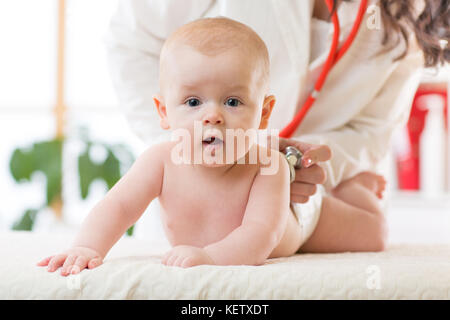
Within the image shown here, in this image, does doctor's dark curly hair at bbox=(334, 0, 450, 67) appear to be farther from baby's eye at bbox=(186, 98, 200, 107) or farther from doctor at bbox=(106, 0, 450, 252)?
baby's eye at bbox=(186, 98, 200, 107)

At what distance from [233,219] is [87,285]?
0.30 m

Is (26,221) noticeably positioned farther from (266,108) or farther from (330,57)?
(266,108)

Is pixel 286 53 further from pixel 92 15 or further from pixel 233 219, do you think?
pixel 92 15

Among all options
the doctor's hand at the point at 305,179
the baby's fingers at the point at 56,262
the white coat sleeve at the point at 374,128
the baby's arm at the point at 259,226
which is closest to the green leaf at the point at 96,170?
the white coat sleeve at the point at 374,128

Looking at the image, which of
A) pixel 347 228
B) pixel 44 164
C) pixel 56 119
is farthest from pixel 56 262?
pixel 56 119

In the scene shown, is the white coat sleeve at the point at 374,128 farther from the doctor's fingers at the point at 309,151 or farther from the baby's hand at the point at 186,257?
the baby's hand at the point at 186,257

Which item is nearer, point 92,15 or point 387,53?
point 387,53

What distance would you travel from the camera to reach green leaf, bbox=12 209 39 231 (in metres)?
3.22

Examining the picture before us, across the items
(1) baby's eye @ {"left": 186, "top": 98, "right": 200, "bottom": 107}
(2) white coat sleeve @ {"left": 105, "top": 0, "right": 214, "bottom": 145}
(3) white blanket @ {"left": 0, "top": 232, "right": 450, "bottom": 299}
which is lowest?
(3) white blanket @ {"left": 0, "top": 232, "right": 450, "bottom": 299}

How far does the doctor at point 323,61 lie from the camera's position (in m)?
1.34

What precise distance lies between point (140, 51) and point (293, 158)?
581 mm

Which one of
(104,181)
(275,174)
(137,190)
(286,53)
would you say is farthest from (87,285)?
(104,181)

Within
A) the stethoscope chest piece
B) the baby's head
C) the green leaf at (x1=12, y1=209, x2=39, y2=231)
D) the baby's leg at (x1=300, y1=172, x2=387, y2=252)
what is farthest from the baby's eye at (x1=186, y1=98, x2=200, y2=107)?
the green leaf at (x1=12, y1=209, x2=39, y2=231)

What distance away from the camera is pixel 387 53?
1.42 meters
